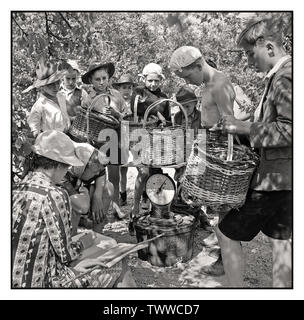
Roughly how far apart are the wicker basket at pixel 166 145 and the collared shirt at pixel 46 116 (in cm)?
107

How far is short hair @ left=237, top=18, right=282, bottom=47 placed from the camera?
300 cm

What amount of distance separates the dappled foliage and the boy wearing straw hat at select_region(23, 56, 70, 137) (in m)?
0.11

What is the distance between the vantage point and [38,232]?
8.38 ft

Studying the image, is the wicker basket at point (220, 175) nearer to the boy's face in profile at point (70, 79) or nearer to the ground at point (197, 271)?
the ground at point (197, 271)

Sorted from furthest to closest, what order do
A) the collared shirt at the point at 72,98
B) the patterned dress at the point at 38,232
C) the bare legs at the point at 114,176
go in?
the bare legs at the point at 114,176, the collared shirt at the point at 72,98, the patterned dress at the point at 38,232

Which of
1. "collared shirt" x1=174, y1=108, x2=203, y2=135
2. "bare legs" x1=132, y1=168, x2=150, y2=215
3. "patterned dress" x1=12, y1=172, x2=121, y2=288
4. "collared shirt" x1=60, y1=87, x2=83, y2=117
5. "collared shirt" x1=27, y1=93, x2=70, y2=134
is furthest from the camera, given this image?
"collared shirt" x1=174, y1=108, x2=203, y2=135

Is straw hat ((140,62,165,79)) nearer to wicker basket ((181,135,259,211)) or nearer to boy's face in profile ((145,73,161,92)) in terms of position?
boy's face in profile ((145,73,161,92))

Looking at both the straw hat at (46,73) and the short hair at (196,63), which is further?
the straw hat at (46,73)

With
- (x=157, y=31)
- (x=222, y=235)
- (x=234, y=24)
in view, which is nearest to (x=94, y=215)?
(x=222, y=235)

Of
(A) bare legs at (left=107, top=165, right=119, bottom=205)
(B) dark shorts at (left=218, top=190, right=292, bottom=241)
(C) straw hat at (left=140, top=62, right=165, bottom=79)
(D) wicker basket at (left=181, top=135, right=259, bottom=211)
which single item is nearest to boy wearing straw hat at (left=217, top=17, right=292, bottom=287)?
(B) dark shorts at (left=218, top=190, right=292, bottom=241)

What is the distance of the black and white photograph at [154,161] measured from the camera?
2740 mm

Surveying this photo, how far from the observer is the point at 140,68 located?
23.6ft

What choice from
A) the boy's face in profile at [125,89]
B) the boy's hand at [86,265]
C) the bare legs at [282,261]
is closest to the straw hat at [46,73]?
the boy's face in profile at [125,89]

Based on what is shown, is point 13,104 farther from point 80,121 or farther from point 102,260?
point 102,260
